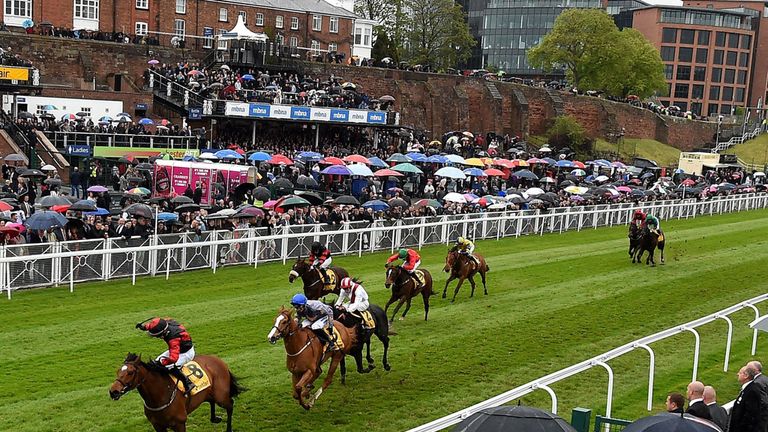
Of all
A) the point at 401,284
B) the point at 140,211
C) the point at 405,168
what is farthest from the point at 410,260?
the point at 405,168

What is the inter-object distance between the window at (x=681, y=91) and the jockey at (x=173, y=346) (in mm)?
112791

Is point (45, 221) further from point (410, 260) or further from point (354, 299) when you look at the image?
point (354, 299)

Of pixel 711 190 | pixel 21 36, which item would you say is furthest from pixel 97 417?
pixel 21 36

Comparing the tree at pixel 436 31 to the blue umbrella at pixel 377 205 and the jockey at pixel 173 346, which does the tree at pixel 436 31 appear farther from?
the jockey at pixel 173 346

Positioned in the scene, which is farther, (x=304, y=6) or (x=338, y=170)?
(x=304, y=6)

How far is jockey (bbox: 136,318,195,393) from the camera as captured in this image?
35.6 ft

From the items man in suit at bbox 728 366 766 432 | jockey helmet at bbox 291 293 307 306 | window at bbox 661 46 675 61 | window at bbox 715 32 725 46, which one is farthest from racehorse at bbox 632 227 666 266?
window at bbox 715 32 725 46

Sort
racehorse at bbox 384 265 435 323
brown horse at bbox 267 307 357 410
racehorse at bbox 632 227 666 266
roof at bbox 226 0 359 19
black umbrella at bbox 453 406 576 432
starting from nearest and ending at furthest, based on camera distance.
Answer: black umbrella at bbox 453 406 576 432 → brown horse at bbox 267 307 357 410 → racehorse at bbox 384 265 435 323 → racehorse at bbox 632 227 666 266 → roof at bbox 226 0 359 19

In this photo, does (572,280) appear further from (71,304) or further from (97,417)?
(97,417)

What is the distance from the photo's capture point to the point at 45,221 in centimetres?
2067

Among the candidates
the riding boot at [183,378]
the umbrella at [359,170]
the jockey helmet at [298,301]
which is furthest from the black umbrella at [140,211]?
the umbrella at [359,170]

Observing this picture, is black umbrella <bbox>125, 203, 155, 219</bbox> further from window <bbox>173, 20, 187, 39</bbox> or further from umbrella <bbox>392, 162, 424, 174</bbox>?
window <bbox>173, 20, 187, 39</bbox>

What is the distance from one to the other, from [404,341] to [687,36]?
108m

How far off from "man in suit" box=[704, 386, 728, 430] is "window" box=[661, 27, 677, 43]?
366 feet
